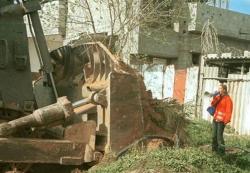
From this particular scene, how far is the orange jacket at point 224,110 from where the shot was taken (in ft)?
30.5

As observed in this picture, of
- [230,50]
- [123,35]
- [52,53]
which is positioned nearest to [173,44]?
[230,50]

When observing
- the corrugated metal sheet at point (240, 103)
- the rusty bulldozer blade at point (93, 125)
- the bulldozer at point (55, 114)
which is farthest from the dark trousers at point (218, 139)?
the corrugated metal sheet at point (240, 103)

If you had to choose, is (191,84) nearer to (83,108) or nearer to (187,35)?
(187,35)

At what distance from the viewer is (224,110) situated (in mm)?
9359

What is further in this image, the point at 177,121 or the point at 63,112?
the point at 177,121

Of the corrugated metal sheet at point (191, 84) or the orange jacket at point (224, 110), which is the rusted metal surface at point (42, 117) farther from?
the corrugated metal sheet at point (191, 84)

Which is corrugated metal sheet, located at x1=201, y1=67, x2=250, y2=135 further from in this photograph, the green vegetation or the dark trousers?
the green vegetation

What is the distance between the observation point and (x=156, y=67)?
60.3ft

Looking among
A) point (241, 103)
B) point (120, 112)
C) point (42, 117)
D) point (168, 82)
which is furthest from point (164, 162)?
point (168, 82)

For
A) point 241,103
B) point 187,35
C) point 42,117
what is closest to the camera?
point 42,117

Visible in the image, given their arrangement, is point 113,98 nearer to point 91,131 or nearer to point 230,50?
point 91,131

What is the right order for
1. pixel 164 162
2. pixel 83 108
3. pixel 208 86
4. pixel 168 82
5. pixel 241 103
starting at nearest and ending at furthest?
pixel 164 162 → pixel 83 108 → pixel 241 103 → pixel 208 86 → pixel 168 82

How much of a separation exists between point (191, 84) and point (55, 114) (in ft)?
40.8

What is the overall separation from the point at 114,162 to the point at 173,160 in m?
0.63
